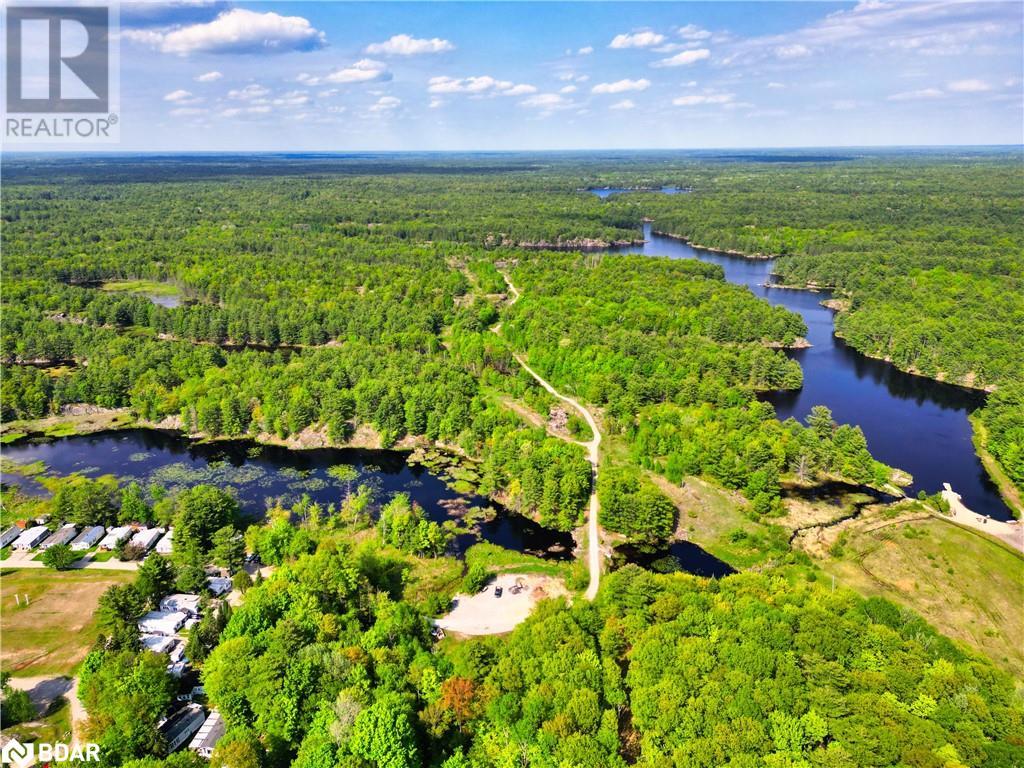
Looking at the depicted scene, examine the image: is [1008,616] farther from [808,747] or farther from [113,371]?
[113,371]

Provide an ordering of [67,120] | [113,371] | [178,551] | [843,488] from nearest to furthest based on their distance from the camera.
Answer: [67,120]
[178,551]
[843,488]
[113,371]

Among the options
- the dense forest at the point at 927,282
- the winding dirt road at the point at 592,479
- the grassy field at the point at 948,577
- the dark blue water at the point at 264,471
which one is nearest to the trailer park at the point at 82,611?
the dark blue water at the point at 264,471

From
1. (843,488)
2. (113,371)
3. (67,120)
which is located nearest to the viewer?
(67,120)

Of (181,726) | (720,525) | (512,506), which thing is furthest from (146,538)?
(720,525)

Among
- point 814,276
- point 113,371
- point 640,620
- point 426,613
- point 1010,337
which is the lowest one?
point 426,613

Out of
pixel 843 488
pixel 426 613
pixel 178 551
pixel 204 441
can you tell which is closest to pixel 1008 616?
pixel 843 488

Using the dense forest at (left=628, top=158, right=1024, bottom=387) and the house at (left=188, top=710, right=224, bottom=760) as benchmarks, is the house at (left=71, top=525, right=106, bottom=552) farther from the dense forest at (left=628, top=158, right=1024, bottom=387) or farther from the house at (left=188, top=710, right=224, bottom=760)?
the dense forest at (left=628, top=158, right=1024, bottom=387)

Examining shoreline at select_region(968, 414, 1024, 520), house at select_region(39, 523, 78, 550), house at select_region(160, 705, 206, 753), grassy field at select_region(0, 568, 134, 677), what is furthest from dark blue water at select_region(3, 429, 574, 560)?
shoreline at select_region(968, 414, 1024, 520)

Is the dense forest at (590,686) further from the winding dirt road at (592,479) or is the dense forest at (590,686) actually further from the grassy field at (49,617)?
the winding dirt road at (592,479)
